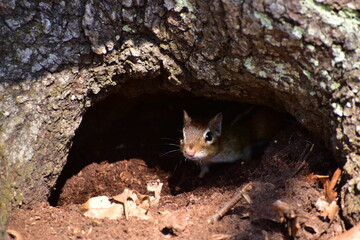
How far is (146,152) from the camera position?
16.8 ft

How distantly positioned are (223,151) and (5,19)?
119 inches

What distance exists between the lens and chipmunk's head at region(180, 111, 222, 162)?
474 cm

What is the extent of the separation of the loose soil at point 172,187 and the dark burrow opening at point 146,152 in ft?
0.04

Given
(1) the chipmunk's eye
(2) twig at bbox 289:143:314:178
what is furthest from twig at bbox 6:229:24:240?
(1) the chipmunk's eye

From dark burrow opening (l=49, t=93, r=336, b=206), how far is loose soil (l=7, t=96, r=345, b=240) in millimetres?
12

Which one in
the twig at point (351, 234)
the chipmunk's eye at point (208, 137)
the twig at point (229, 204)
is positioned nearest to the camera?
the twig at point (351, 234)

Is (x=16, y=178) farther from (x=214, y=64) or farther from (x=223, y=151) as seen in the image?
(x=223, y=151)

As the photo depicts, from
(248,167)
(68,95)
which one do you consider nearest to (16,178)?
(68,95)

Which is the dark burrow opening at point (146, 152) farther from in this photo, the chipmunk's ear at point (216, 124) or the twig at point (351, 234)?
the twig at point (351, 234)

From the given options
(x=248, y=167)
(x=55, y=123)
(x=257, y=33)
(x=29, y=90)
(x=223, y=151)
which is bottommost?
(x=223, y=151)

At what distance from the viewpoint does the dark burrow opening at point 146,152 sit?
4.02 m

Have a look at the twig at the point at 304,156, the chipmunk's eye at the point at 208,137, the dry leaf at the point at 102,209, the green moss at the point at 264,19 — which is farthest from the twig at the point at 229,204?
the chipmunk's eye at the point at 208,137

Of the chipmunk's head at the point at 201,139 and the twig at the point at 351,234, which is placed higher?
the twig at the point at 351,234

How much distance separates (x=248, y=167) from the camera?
4250 millimetres
